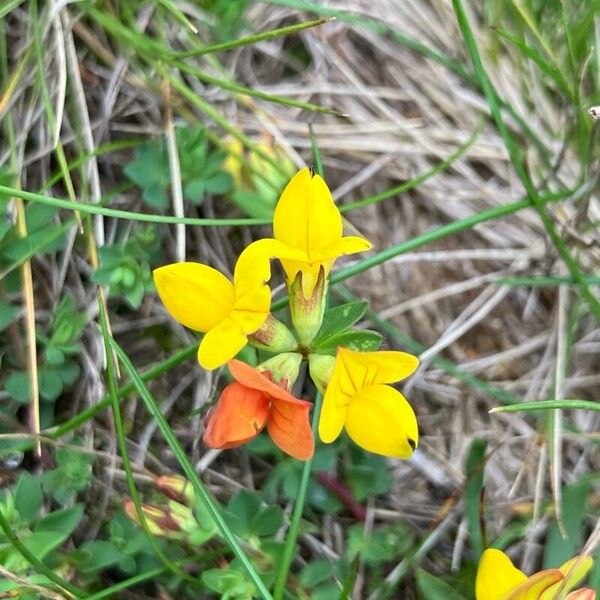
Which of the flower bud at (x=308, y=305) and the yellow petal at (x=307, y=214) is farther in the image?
the flower bud at (x=308, y=305)

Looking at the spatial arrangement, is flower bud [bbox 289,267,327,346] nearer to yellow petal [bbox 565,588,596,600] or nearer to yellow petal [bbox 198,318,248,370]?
yellow petal [bbox 198,318,248,370]

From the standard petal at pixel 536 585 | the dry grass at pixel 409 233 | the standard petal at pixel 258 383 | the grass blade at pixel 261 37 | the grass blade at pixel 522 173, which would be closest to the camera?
the standard petal at pixel 258 383

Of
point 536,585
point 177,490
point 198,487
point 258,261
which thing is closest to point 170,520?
point 177,490

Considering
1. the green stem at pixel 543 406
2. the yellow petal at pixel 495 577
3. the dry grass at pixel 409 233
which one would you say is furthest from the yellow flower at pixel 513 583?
the dry grass at pixel 409 233

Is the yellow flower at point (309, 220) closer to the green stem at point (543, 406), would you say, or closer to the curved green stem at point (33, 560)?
the green stem at point (543, 406)

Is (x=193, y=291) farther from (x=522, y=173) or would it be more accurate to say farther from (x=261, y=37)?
(x=522, y=173)


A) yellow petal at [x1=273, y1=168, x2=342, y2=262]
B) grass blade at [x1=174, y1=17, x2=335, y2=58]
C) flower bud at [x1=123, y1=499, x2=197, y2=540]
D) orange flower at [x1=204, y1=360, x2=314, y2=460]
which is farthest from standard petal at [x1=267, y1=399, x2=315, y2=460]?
grass blade at [x1=174, y1=17, x2=335, y2=58]
